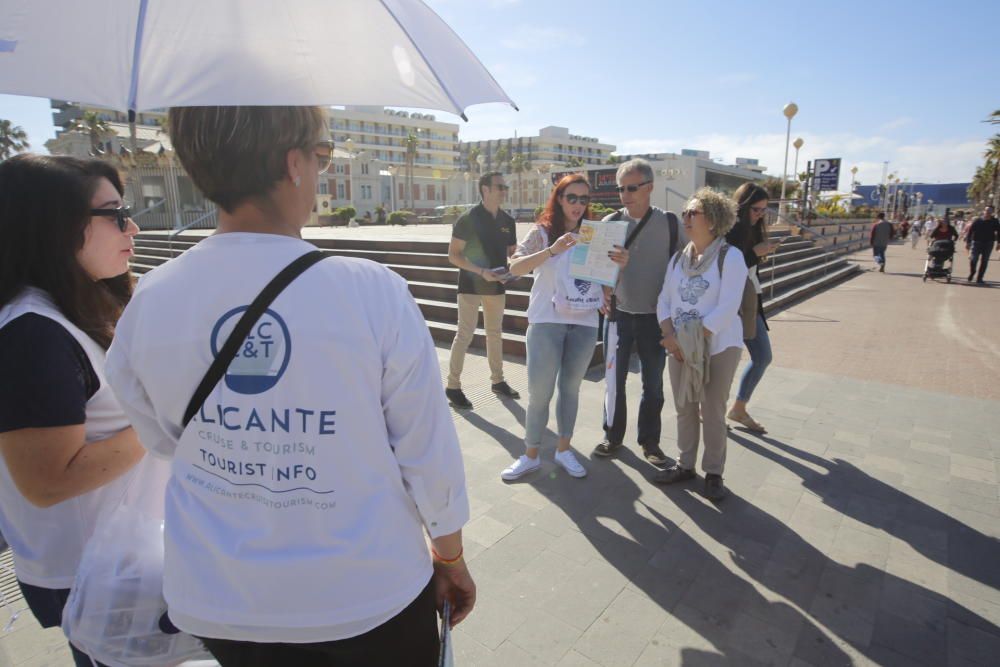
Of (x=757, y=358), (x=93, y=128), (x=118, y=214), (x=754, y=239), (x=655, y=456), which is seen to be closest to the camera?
(x=118, y=214)

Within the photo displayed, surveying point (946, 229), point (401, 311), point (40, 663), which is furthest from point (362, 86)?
point (946, 229)

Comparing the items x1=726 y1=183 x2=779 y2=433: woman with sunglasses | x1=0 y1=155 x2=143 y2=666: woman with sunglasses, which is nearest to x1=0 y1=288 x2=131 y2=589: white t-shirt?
x1=0 y1=155 x2=143 y2=666: woman with sunglasses

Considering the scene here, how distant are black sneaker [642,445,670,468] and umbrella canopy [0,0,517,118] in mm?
3292

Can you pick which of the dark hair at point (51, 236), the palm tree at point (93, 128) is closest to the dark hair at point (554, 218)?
the dark hair at point (51, 236)

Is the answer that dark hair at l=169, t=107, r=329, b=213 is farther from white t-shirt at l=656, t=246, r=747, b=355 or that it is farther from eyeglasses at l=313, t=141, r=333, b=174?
white t-shirt at l=656, t=246, r=747, b=355

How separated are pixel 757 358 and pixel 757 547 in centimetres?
207

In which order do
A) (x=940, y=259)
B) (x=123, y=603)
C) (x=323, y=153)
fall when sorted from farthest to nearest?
(x=940, y=259) → (x=123, y=603) → (x=323, y=153)

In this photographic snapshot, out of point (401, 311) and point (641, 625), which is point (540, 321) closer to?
point (641, 625)

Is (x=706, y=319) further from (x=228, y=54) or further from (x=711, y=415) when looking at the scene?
(x=228, y=54)

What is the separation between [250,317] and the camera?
0.98m

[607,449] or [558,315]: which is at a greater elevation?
[558,315]

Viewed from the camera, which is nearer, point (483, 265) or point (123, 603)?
point (123, 603)

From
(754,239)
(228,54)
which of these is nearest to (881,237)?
(754,239)

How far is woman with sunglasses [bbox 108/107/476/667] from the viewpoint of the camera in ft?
3.30
